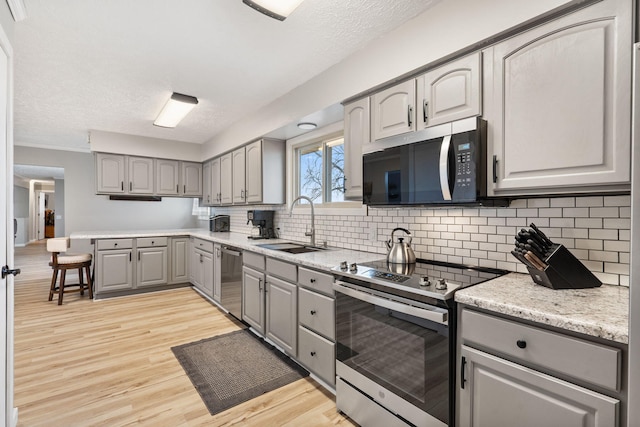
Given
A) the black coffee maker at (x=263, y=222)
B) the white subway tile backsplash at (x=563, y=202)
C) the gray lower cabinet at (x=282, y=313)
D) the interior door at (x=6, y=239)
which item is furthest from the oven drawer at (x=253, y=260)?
the white subway tile backsplash at (x=563, y=202)

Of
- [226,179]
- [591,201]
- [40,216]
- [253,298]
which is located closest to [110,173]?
[226,179]

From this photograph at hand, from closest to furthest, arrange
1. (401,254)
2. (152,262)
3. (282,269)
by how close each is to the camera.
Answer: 1. (401,254)
2. (282,269)
3. (152,262)

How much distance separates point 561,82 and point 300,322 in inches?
83.0

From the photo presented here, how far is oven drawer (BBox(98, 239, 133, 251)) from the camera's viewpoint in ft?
14.3

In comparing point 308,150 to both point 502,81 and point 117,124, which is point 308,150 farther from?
point 117,124

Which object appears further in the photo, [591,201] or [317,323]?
[317,323]

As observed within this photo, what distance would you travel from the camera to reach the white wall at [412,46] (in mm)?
1517

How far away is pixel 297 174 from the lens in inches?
148

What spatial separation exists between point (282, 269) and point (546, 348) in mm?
1845

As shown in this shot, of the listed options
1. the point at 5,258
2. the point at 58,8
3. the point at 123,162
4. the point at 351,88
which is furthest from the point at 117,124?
the point at 351,88

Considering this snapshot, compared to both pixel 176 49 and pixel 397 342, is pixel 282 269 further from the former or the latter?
pixel 176 49

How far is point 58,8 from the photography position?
1879mm

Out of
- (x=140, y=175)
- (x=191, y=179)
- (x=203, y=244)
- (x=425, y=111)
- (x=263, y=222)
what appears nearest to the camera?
(x=425, y=111)

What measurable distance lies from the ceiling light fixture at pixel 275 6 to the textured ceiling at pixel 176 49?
0.64ft
